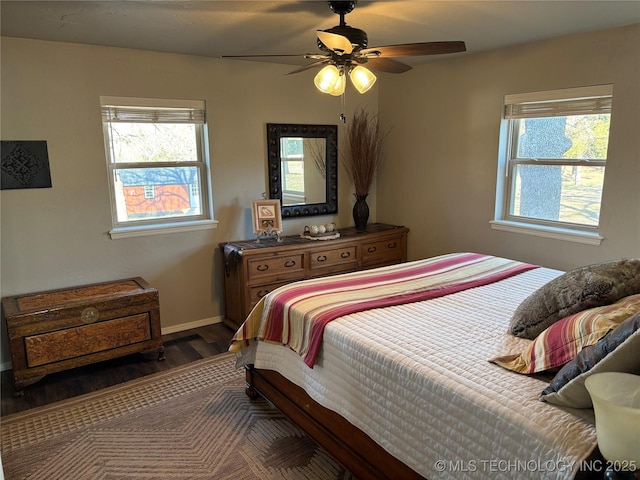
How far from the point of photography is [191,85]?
145 inches

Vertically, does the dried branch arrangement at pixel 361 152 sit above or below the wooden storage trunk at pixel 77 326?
above

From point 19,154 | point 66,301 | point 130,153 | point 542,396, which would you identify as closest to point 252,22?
point 130,153

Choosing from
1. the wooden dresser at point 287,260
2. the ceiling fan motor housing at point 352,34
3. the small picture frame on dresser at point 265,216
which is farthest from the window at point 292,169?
the ceiling fan motor housing at point 352,34

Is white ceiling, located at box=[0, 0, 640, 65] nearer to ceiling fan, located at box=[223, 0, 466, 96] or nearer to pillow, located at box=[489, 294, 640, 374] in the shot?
ceiling fan, located at box=[223, 0, 466, 96]

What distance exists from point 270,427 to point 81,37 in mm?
2811

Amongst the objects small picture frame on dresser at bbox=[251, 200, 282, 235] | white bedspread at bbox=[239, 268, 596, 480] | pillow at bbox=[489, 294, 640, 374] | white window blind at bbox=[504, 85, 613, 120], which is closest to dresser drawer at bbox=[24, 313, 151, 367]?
small picture frame on dresser at bbox=[251, 200, 282, 235]

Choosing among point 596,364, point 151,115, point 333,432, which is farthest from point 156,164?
point 596,364

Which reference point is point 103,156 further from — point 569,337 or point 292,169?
point 569,337

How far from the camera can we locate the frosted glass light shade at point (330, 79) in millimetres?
2336

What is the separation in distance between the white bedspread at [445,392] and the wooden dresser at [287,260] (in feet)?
4.37

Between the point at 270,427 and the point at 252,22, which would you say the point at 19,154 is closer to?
the point at 252,22

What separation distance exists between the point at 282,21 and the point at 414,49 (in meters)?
Result: 0.90

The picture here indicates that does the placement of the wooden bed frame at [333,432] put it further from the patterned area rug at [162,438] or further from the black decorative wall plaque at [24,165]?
the black decorative wall plaque at [24,165]

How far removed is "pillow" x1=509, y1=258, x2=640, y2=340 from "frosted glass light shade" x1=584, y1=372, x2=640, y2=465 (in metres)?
0.60
